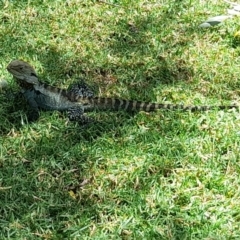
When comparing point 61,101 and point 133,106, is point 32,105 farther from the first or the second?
point 133,106

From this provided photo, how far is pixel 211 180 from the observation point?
457cm

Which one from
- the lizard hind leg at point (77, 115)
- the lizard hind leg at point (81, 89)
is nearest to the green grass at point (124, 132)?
the lizard hind leg at point (77, 115)

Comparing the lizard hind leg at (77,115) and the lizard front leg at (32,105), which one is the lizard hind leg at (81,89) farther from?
the lizard front leg at (32,105)

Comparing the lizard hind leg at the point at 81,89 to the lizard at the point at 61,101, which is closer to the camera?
the lizard at the point at 61,101

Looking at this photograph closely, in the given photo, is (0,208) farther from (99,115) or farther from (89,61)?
(89,61)

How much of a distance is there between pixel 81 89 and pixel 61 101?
32 centimetres

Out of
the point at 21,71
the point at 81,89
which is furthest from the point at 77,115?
the point at 21,71

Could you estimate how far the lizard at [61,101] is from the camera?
529 cm

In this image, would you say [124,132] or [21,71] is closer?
[124,132]

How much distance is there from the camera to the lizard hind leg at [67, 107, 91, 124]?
5.26 metres

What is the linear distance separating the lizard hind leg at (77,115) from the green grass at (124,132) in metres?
0.06

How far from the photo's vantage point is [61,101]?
5.38m

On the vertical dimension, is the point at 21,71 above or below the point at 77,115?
above

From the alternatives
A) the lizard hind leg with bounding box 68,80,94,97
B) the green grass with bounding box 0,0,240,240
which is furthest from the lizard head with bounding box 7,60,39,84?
the lizard hind leg with bounding box 68,80,94,97
